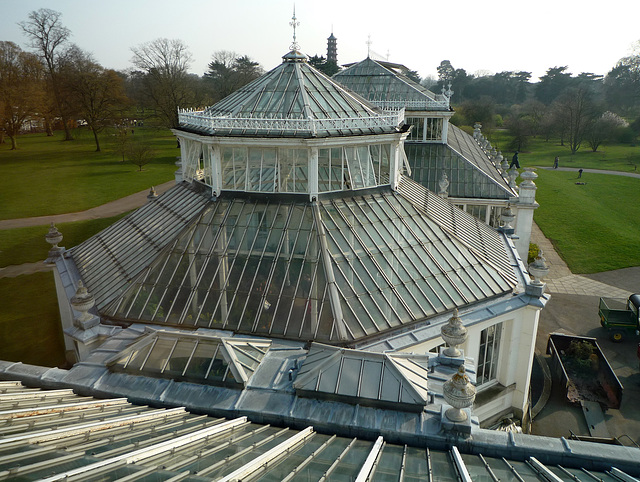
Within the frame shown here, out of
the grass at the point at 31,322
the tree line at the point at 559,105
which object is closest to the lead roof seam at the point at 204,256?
the grass at the point at 31,322

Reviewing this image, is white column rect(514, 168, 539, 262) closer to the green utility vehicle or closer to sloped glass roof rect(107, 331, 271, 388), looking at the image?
the green utility vehicle

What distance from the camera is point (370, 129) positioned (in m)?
19.5

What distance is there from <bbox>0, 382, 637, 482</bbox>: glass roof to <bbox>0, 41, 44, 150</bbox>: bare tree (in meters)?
62.9

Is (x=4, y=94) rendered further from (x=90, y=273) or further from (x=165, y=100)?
(x=90, y=273)

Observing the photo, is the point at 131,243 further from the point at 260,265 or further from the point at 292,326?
the point at 292,326

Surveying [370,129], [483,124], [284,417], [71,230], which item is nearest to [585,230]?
[370,129]

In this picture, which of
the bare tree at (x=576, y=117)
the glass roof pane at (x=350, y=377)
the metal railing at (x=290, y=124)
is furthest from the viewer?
the bare tree at (x=576, y=117)

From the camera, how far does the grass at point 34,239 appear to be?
40116 millimetres

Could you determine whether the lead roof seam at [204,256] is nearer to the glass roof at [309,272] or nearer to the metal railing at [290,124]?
the glass roof at [309,272]

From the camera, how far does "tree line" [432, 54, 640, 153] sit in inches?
3917

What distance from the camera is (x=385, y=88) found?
4338 centimetres

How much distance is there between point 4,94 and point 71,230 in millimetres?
25407

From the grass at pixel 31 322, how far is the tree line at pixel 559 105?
86272 mm

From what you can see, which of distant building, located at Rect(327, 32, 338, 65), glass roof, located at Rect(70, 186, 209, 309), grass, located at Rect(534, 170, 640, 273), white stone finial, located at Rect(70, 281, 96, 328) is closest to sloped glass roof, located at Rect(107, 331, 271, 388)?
white stone finial, located at Rect(70, 281, 96, 328)
